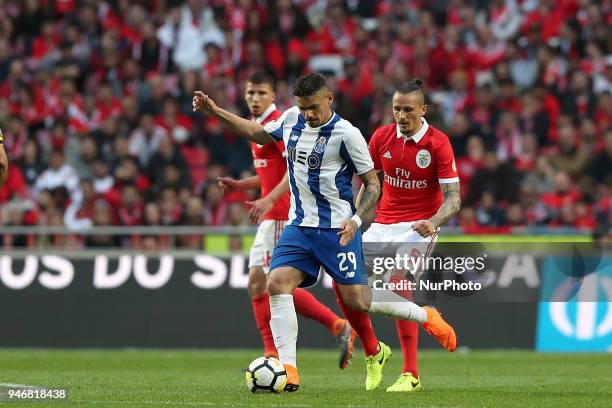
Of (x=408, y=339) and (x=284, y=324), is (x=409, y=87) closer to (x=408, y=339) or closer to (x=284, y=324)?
(x=408, y=339)

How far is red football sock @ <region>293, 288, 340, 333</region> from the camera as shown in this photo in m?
11.6

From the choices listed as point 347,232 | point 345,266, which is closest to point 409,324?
point 345,266

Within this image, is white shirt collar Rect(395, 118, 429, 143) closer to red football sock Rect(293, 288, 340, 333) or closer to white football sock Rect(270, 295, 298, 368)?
white football sock Rect(270, 295, 298, 368)

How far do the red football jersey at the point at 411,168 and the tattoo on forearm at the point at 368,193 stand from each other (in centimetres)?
73

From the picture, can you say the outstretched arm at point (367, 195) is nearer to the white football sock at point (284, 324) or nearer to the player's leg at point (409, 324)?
the white football sock at point (284, 324)

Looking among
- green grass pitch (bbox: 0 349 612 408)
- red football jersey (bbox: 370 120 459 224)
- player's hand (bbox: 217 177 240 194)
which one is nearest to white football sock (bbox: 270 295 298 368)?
green grass pitch (bbox: 0 349 612 408)

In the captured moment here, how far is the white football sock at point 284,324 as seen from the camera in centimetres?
941

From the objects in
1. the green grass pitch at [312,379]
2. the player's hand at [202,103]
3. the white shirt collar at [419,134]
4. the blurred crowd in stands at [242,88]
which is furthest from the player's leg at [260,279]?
the blurred crowd in stands at [242,88]

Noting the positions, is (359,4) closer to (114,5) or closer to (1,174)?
(114,5)

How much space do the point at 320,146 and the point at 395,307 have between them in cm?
139

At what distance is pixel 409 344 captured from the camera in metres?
10.0

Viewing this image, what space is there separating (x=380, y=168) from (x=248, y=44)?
11.0m

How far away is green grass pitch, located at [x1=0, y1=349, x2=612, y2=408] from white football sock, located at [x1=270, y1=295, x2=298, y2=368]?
1.04 feet

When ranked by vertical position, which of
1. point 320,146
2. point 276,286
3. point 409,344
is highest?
point 320,146
